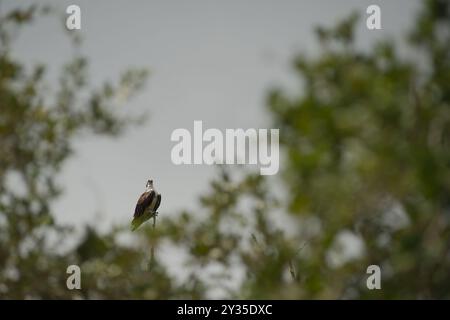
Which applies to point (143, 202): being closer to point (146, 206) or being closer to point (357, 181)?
point (146, 206)

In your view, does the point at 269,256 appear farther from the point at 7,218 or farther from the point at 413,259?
the point at 7,218

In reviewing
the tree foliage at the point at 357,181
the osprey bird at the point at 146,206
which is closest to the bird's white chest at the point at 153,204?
the osprey bird at the point at 146,206

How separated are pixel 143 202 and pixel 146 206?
0.05 metres

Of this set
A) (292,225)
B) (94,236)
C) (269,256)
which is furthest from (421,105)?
(94,236)

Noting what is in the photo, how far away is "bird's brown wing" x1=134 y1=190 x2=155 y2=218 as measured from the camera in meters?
2.95

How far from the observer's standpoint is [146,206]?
2.98m

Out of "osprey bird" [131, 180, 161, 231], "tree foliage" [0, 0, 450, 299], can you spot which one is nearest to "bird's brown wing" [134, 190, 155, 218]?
"osprey bird" [131, 180, 161, 231]

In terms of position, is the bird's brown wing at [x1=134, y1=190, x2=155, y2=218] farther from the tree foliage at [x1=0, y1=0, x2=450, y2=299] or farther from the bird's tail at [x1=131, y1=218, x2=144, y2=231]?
the tree foliage at [x1=0, y1=0, x2=450, y2=299]

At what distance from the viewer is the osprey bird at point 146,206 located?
2.85 m

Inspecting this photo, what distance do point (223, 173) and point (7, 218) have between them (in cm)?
151

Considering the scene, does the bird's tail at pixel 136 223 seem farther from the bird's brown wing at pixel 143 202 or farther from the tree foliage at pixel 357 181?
the tree foliage at pixel 357 181

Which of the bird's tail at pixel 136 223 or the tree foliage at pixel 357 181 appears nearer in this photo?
the tree foliage at pixel 357 181

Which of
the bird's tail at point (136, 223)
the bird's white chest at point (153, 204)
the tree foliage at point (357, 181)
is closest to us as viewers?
the tree foliage at point (357, 181)

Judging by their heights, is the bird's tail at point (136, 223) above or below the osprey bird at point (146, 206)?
below
